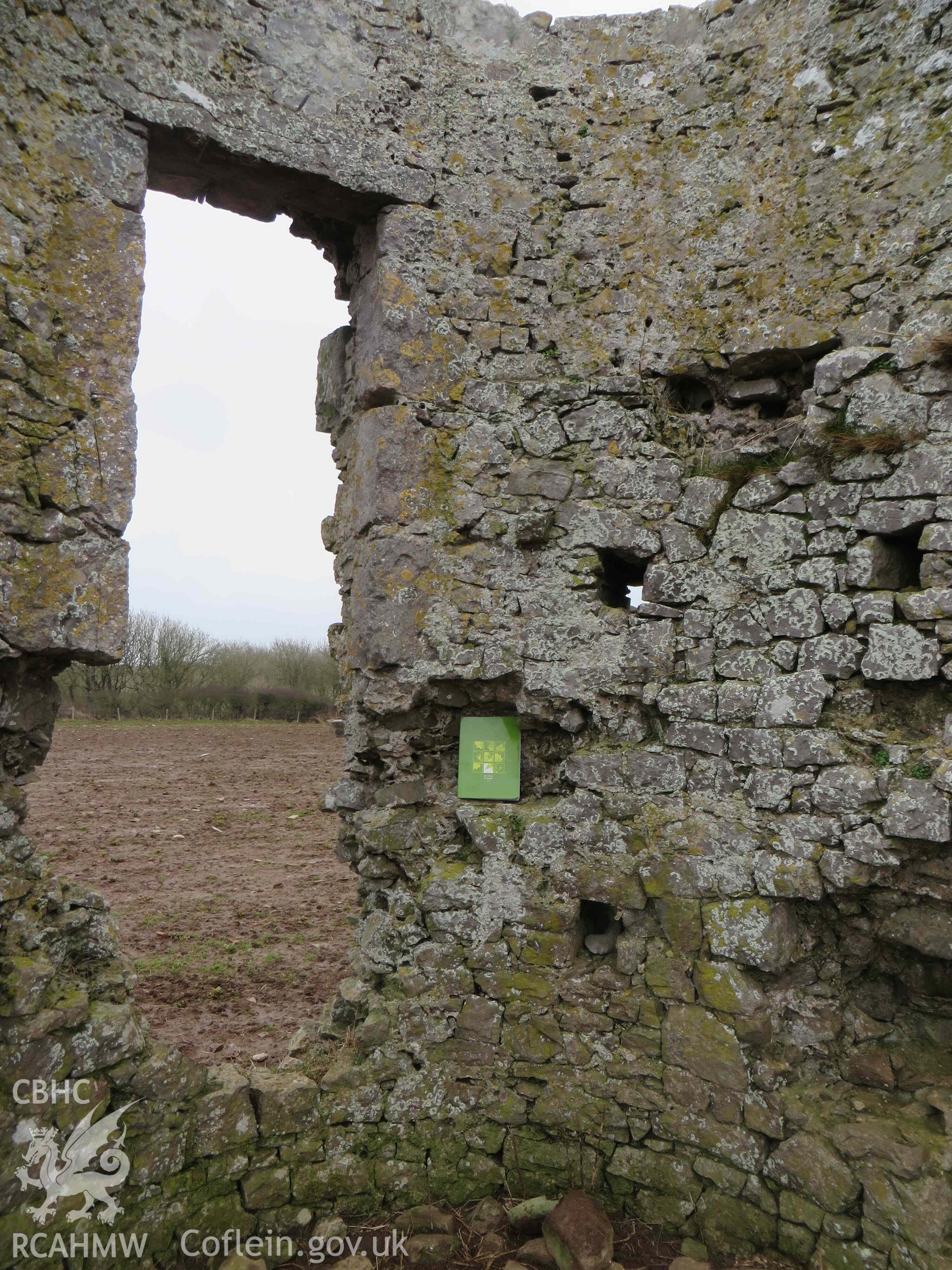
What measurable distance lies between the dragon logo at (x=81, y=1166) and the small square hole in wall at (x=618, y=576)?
3020 millimetres

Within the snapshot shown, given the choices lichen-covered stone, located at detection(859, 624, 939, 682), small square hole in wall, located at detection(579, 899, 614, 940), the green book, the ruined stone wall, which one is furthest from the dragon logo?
lichen-covered stone, located at detection(859, 624, 939, 682)

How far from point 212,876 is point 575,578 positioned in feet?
17.5

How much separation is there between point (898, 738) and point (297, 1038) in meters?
3.18

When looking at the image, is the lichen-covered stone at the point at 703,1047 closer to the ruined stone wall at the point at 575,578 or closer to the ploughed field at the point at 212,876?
the ruined stone wall at the point at 575,578

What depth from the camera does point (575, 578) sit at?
12.5 ft

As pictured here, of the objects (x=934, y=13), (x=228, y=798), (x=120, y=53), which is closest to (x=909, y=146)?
(x=934, y=13)

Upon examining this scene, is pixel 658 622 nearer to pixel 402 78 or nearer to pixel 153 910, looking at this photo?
pixel 402 78

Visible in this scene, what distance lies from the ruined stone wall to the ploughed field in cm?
144

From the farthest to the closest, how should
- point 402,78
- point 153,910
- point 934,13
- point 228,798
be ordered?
point 228,798 → point 153,910 → point 402,78 → point 934,13

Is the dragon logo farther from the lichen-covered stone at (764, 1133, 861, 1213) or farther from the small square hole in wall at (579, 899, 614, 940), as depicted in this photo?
the lichen-covered stone at (764, 1133, 861, 1213)

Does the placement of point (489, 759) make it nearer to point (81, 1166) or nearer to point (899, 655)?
point (899, 655)

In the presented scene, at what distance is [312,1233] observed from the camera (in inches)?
134

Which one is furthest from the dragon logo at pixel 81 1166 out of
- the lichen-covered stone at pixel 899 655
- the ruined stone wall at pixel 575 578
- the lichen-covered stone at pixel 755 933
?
the lichen-covered stone at pixel 899 655

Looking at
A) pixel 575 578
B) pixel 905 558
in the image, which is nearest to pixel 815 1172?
pixel 905 558
